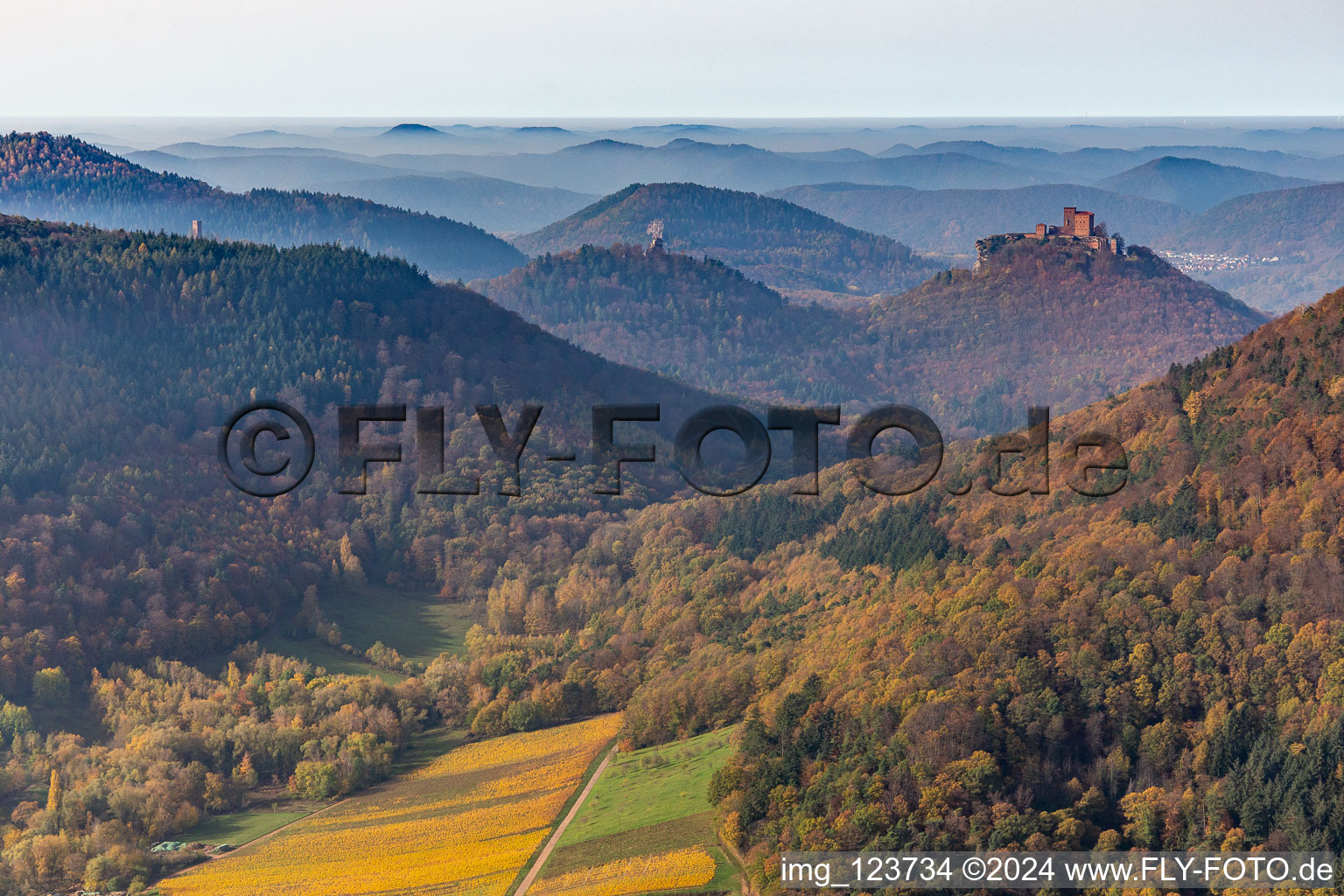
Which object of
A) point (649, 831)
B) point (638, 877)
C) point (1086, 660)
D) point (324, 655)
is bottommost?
point (324, 655)

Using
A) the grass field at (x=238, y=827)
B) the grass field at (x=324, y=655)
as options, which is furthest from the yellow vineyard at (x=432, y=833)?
the grass field at (x=324, y=655)

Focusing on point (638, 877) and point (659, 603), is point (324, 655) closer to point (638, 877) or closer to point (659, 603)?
point (659, 603)

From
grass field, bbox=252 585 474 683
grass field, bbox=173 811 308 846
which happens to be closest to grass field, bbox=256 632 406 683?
grass field, bbox=252 585 474 683

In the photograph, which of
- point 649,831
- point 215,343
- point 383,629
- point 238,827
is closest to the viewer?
point 649,831

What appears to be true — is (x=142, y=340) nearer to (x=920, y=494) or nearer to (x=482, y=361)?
(x=482, y=361)

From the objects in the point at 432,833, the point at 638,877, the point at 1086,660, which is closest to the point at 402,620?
the point at 432,833

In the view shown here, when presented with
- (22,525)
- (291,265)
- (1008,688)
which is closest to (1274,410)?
(1008,688)
